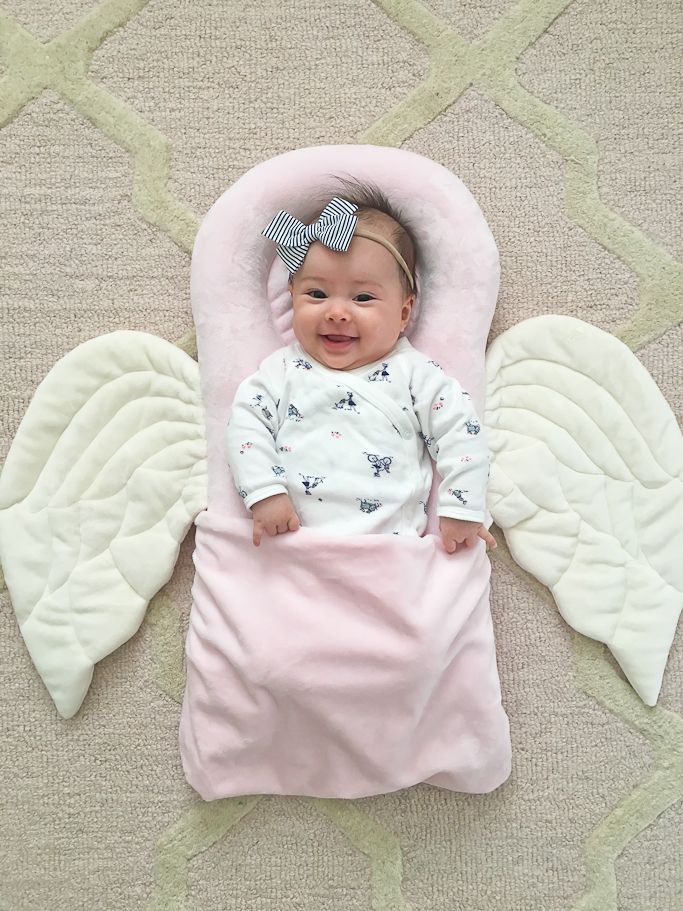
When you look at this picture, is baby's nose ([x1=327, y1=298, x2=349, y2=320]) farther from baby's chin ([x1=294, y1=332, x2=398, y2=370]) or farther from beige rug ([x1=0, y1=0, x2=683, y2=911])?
beige rug ([x1=0, y1=0, x2=683, y2=911])

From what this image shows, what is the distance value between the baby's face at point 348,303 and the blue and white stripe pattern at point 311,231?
1 centimetres

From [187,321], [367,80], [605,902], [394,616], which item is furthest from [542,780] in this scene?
[367,80]

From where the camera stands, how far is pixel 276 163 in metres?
1.08

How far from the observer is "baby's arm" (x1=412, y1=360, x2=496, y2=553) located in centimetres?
100

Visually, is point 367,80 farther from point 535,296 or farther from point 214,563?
point 214,563

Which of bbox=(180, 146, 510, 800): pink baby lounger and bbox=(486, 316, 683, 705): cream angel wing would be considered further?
bbox=(486, 316, 683, 705): cream angel wing

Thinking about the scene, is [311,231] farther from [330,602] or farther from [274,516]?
[330,602]

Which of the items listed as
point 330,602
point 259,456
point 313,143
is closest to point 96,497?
point 259,456

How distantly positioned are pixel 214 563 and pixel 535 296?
59 cm

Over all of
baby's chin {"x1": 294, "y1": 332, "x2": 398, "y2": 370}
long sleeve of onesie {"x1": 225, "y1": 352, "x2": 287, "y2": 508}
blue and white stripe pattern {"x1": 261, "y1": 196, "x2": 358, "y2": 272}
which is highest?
blue and white stripe pattern {"x1": 261, "y1": 196, "x2": 358, "y2": 272}

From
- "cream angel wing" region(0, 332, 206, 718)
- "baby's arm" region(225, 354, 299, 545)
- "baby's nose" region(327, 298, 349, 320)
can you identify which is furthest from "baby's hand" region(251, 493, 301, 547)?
"baby's nose" region(327, 298, 349, 320)

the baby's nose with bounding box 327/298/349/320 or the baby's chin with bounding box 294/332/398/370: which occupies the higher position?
the baby's nose with bounding box 327/298/349/320

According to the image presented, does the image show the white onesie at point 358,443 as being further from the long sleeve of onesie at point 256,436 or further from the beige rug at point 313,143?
the beige rug at point 313,143

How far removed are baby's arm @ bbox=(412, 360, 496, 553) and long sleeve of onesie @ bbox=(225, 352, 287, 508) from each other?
0.19 metres
